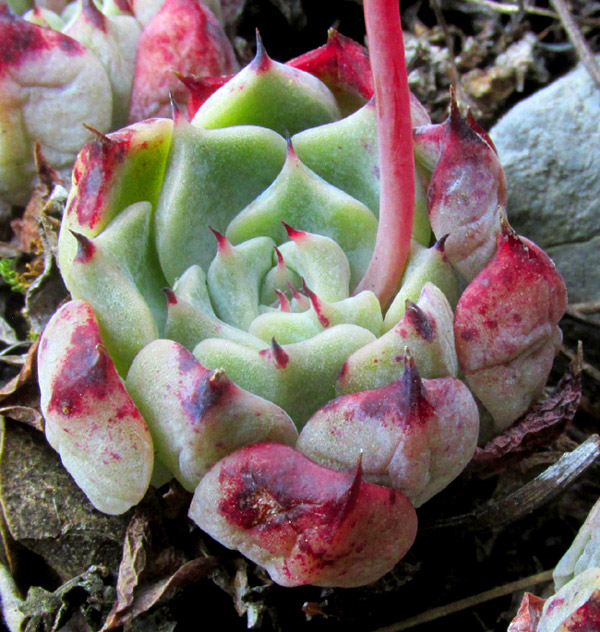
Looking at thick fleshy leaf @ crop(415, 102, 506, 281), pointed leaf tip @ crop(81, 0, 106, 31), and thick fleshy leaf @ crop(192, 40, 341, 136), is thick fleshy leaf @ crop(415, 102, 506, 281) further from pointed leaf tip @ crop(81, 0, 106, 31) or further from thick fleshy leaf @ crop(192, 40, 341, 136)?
pointed leaf tip @ crop(81, 0, 106, 31)

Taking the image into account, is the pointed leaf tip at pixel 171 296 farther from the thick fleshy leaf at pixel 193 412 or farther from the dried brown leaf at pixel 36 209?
the dried brown leaf at pixel 36 209

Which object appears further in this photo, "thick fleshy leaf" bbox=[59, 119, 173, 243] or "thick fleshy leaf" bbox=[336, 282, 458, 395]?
"thick fleshy leaf" bbox=[59, 119, 173, 243]

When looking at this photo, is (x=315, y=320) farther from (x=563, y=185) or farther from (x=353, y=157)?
(x=563, y=185)

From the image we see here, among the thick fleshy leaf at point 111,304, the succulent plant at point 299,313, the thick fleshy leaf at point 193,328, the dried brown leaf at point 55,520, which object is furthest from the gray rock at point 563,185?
the dried brown leaf at point 55,520

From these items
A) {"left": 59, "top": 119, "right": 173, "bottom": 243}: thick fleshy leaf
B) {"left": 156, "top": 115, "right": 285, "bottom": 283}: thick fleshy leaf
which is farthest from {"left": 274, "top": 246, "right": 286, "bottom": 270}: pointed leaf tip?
{"left": 59, "top": 119, "right": 173, "bottom": 243}: thick fleshy leaf

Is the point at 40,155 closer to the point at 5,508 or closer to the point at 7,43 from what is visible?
the point at 7,43

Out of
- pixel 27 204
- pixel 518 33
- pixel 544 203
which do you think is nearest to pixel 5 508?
pixel 27 204

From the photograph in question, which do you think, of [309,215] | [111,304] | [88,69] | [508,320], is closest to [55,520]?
[111,304]
